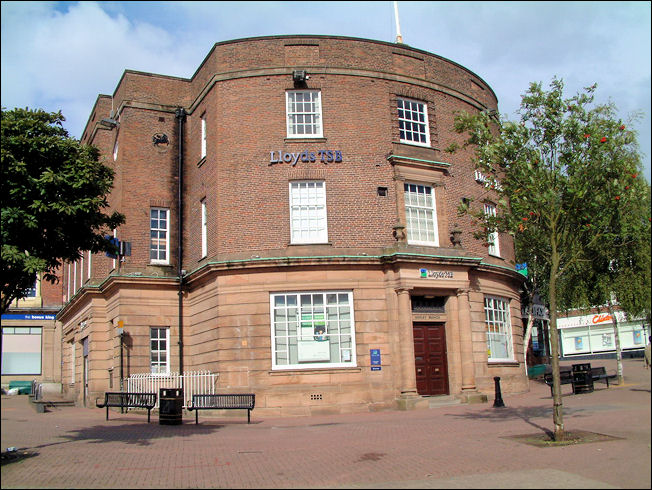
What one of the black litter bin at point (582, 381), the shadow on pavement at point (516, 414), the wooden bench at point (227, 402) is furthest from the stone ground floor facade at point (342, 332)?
the black litter bin at point (582, 381)

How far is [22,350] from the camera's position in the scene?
1812 inches

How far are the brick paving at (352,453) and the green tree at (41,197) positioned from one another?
375 centimetres

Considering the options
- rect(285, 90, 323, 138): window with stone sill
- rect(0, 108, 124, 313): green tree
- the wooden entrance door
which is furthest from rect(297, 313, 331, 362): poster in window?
rect(0, 108, 124, 313): green tree

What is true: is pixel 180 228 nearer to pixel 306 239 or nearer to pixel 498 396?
pixel 306 239

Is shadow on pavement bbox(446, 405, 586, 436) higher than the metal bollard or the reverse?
the reverse

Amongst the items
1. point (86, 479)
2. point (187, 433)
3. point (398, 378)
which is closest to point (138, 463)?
point (86, 479)

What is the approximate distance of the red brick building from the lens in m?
21.6

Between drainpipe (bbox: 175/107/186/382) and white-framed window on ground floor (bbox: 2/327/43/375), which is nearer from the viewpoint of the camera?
drainpipe (bbox: 175/107/186/382)

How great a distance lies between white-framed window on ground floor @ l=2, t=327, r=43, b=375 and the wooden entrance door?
33.8 m

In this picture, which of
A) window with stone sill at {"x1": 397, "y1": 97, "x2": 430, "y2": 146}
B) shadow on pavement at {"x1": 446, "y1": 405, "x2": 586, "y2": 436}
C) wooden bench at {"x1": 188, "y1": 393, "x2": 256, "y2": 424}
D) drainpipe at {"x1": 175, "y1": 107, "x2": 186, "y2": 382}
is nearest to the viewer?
shadow on pavement at {"x1": 446, "y1": 405, "x2": 586, "y2": 436}

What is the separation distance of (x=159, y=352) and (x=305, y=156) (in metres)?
9.73

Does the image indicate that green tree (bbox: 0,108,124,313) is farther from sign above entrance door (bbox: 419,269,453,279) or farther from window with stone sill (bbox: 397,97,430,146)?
window with stone sill (bbox: 397,97,430,146)

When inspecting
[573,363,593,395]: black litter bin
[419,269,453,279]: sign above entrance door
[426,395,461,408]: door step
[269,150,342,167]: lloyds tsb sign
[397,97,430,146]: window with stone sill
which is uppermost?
[397,97,430,146]: window with stone sill

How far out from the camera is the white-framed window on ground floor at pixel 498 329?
2521 cm
